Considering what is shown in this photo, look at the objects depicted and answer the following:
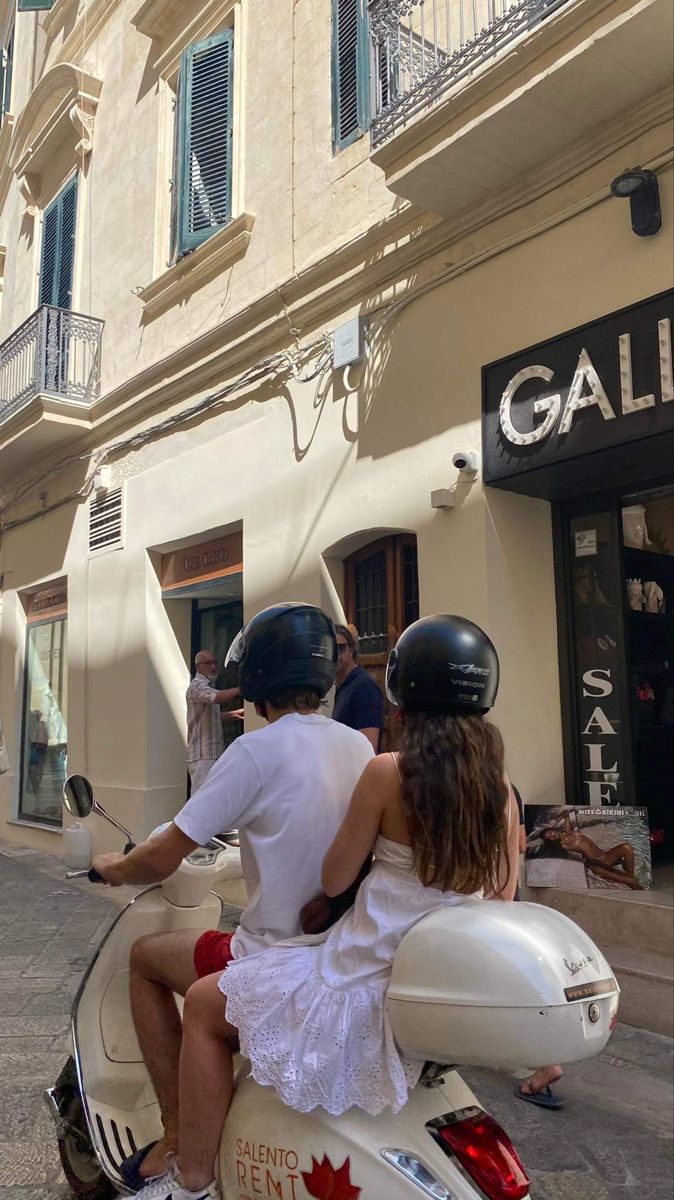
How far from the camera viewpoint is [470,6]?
6.00 meters

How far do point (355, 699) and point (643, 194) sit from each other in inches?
118

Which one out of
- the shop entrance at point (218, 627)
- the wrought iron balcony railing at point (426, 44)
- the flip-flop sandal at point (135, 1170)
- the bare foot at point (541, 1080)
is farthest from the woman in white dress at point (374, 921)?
the shop entrance at point (218, 627)

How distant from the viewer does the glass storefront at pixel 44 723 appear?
35.5 feet

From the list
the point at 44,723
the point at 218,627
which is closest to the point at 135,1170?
the point at 218,627

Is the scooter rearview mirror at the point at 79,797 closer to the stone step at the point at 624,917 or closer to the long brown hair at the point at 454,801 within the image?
the long brown hair at the point at 454,801

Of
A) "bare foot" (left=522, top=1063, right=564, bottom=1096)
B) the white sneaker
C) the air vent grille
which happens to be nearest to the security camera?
"bare foot" (left=522, top=1063, right=564, bottom=1096)

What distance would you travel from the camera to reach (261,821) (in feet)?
7.06

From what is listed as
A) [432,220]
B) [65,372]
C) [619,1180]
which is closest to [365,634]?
[432,220]

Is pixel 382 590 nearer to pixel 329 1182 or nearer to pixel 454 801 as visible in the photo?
pixel 454 801

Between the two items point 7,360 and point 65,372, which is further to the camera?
point 7,360

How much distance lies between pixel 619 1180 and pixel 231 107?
845 centimetres

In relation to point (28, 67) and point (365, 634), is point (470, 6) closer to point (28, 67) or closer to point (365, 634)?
point (365, 634)

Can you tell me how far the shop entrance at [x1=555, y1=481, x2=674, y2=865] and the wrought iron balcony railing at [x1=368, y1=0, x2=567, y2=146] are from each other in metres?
2.63

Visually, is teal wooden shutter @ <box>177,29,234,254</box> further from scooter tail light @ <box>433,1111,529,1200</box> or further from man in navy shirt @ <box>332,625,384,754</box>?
scooter tail light @ <box>433,1111,529,1200</box>
